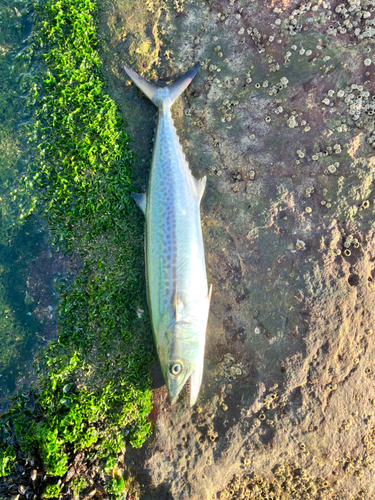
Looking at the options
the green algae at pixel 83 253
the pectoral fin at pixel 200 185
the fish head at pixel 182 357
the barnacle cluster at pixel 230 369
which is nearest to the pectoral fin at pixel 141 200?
the green algae at pixel 83 253

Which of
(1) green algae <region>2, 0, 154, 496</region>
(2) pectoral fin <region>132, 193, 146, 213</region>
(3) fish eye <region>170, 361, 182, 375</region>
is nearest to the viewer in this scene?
(3) fish eye <region>170, 361, 182, 375</region>

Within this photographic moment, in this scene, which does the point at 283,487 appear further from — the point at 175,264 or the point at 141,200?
the point at 141,200

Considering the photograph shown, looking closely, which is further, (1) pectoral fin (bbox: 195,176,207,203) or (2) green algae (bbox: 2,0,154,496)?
(1) pectoral fin (bbox: 195,176,207,203)

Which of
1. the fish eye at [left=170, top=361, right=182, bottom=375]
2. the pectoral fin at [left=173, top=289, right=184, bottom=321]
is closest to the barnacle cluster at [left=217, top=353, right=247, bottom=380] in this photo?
the fish eye at [left=170, top=361, right=182, bottom=375]

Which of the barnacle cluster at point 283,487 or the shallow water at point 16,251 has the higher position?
the shallow water at point 16,251

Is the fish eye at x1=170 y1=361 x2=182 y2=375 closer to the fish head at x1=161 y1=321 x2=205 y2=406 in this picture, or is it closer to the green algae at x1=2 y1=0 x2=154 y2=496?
the fish head at x1=161 y1=321 x2=205 y2=406

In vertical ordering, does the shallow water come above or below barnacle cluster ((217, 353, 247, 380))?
above

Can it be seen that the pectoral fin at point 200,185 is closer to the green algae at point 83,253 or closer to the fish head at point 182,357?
the green algae at point 83,253
